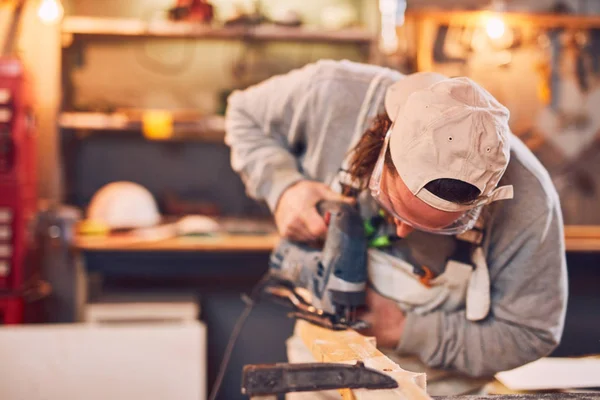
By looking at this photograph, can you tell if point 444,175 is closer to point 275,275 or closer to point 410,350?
point 410,350

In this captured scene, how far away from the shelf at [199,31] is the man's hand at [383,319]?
2.22 meters

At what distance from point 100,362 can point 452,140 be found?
142 cm

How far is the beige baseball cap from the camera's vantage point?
90 cm

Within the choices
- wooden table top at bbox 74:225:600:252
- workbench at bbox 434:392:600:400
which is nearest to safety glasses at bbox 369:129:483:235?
workbench at bbox 434:392:600:400

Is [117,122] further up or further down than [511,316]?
further up

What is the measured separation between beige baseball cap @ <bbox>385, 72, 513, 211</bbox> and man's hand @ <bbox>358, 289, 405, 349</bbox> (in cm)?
37

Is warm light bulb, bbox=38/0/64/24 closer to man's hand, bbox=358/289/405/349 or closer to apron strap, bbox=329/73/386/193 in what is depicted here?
apron strap, bbox=329/73/386/193

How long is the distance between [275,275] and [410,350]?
38 centimetres

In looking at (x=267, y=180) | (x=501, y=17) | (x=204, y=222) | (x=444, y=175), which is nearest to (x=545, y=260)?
(x=444, y=175)

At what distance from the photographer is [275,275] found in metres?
1.42

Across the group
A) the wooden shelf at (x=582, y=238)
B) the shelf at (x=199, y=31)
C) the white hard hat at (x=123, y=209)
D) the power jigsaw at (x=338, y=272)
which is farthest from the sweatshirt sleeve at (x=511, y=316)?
the shelf at (x=199, y=31)

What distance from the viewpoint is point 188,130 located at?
318cm

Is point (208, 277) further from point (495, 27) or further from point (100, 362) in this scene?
point (495, 27)

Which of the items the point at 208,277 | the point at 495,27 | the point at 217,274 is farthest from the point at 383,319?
the point at 495,27
